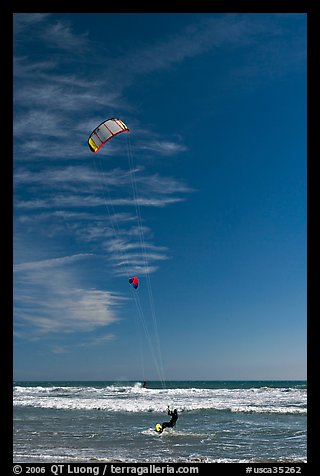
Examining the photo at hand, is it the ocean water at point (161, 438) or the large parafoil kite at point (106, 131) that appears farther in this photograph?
the large parafoil kite at point (106, 131)

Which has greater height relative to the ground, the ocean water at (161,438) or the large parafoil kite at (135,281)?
the large parafoil kite at (135,281)

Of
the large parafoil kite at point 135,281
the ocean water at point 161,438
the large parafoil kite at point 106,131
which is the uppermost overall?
the large parafoil kite at point 106,131

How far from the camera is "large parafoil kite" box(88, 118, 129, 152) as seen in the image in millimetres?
10781

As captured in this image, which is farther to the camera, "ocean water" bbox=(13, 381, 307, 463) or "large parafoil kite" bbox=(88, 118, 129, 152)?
"large parafoil kite" bbox=(88, 118, 129, 152)

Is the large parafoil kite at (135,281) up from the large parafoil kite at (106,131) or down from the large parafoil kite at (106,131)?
down

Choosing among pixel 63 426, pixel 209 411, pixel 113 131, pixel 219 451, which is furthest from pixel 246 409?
pixel 113 131

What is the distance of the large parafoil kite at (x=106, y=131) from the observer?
10.8 metres

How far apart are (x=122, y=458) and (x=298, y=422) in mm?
9154

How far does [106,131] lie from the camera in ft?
35.5

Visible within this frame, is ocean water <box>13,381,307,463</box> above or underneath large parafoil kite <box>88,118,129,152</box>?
underneath

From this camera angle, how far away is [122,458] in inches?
392

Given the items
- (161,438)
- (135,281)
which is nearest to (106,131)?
(135,281)

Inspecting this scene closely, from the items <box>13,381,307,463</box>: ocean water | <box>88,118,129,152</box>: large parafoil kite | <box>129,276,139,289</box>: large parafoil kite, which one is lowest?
<box>13,381,307,463</box>: ocean water
